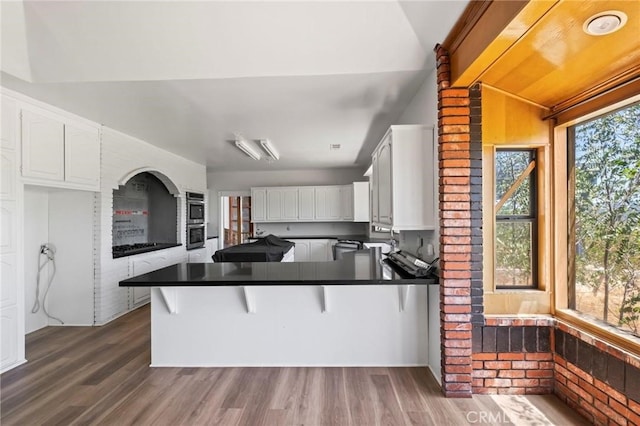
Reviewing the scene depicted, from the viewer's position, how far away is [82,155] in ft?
11.1

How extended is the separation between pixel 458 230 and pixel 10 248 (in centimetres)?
390

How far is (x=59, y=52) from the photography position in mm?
2260

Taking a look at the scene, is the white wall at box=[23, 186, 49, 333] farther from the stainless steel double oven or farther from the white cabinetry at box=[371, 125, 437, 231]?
the white cabinetry at box=[371, 125, 437, 231]

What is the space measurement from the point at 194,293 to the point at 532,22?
3.02 metres

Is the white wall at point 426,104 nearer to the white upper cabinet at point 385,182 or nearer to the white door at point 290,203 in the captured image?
the white upper cabinet at point 385,182

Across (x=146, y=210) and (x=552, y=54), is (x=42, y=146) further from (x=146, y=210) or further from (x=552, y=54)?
(x=552, y=54)

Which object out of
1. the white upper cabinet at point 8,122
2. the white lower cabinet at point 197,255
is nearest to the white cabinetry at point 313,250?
the white lower cabinet at point 197,255

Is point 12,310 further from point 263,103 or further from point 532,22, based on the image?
point 532,22

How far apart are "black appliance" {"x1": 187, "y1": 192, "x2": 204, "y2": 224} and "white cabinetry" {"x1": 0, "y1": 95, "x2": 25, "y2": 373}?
2906 millimetres

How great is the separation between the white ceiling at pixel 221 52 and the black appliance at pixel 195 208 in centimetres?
282

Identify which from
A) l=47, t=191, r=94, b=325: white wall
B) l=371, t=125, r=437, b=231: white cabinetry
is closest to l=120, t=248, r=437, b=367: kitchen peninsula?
l=371, t=125, r=437, b=231: white cabinetry

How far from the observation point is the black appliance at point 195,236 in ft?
18.3

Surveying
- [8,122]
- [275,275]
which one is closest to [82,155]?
[8,122]

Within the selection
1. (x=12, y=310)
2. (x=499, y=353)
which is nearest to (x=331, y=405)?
(x=499, y=353)
